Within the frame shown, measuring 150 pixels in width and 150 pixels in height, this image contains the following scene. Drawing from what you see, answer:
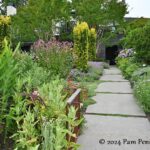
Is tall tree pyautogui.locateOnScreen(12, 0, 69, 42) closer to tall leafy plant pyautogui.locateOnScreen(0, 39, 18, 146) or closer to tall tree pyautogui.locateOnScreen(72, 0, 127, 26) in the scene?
tall tree pyautogui.locateOnScreen(72, 0, 127, 26)

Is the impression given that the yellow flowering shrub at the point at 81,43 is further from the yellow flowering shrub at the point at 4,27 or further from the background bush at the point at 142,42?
the yellow flowering shrub at the point at 4,27

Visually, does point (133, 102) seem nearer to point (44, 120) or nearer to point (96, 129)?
point (96, 129)

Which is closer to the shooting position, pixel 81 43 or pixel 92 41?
pixel 81 43

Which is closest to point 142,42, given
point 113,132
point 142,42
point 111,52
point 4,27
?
point 142,42

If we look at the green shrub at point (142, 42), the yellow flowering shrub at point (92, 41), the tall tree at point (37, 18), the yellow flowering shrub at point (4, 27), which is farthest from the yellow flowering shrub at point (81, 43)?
the tall tree at point (37, 18)

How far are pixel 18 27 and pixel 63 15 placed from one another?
15.2 feet

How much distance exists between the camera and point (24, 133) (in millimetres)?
3203

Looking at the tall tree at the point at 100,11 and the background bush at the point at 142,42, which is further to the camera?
the tall tree at the point at 100,11

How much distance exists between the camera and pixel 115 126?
6562 millimetres

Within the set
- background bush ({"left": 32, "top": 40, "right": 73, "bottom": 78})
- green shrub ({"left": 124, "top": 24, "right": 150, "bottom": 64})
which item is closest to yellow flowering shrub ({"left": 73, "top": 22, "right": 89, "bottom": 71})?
green shrub ({"left": 124, "top": 24, "right": 150, "bottom": 64})

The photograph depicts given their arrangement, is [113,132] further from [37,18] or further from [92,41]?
[37,18]

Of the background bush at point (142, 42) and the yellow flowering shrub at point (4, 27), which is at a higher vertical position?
the yellow flowering shrub at point (4, 27)

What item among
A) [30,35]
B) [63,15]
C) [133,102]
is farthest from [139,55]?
[30,35]

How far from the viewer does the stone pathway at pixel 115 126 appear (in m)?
5.49
